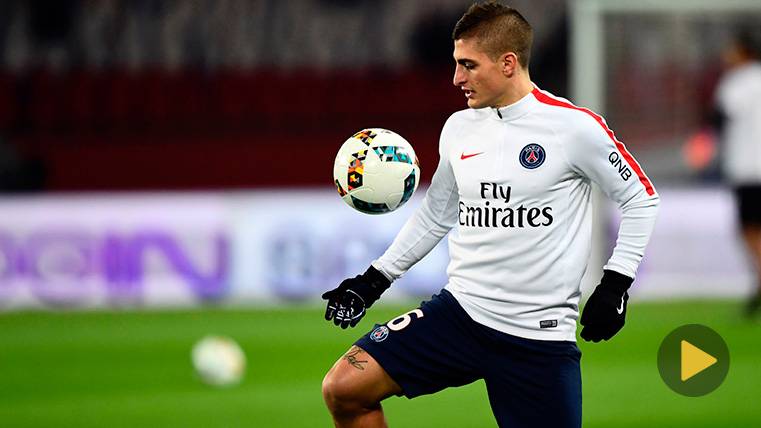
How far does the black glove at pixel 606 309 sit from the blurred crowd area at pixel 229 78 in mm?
12808

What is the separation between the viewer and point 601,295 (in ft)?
A: 14.1

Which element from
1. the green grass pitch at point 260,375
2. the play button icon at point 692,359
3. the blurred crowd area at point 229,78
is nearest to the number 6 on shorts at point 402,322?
the play button icon at point 692,359

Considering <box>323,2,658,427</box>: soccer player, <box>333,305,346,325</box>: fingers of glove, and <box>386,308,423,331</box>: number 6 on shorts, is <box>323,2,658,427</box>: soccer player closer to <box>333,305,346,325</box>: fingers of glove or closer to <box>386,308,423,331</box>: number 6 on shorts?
<box>386,308,423,331</box>: number 6 on shorts

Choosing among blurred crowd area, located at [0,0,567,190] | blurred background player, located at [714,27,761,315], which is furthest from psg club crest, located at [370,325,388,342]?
blurred crowd area, located at [0,0,567,190]

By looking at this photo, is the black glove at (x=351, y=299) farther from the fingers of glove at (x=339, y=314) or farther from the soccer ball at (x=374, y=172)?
the soccer ball at (x=374, y=172)

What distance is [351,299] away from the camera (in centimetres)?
470

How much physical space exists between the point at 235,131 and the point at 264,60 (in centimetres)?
119

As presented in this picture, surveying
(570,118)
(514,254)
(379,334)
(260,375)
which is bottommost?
(260,375)

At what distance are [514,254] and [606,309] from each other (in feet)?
1.20

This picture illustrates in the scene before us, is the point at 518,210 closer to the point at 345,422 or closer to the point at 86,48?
Result: the point at 345,422

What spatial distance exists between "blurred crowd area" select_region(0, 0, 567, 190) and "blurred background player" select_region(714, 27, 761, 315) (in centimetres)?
633

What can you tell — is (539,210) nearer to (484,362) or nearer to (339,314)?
(484,362)

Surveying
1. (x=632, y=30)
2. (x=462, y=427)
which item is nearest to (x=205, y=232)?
(x=632, y=30)

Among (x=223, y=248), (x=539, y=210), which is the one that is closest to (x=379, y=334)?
(x=539, y=210)
